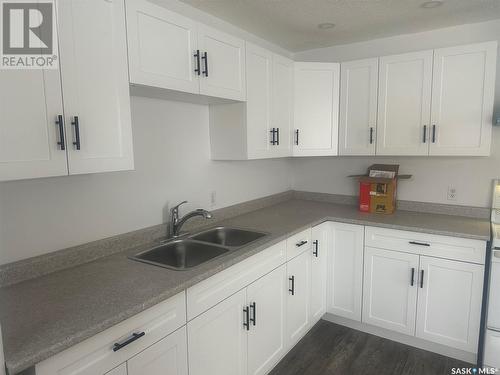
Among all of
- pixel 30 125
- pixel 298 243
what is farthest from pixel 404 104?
pixel 30 125

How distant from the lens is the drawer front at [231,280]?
150cm

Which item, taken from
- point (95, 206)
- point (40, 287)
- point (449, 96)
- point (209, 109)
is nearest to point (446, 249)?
point (449, 96)

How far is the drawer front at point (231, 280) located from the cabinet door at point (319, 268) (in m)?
0.50

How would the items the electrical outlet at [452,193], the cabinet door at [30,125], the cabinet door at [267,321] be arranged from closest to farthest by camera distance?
1. the cabinet door at [30,125]
2. the cabinet door at [267,321]
3. the electrical outlet at [452,193]

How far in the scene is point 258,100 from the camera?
2.40 metres

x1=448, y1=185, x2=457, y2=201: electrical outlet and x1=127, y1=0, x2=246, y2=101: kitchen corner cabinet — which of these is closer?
x1=127, y1=0, x2=246, y2=101: kitchen corner cabinet

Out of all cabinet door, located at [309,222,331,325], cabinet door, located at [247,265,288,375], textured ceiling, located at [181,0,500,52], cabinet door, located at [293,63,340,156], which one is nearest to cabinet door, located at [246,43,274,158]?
textured ceiling, located at [181,0,500,52]

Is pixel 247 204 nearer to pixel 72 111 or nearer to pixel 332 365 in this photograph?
pixel 332 365

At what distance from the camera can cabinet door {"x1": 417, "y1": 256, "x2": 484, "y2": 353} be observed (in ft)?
7.11

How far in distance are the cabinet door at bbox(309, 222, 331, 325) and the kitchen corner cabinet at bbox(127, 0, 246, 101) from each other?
1.23 m

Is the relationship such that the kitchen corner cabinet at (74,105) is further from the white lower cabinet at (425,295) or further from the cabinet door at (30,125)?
the white lower cabinet at (425,295)

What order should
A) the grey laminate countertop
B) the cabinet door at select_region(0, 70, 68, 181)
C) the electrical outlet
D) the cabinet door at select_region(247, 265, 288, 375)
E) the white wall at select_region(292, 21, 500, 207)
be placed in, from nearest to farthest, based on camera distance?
the grey laminate countertop, the cabinet door at select_region(0, 70, 68, 181), the cabinet door at select_region(247, 265, 288, 375), the white wall at select_region(292, 21, 500, 207), the electrical outlet

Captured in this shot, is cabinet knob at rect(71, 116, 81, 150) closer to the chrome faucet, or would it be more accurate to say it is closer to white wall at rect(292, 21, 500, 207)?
the chrome faucet

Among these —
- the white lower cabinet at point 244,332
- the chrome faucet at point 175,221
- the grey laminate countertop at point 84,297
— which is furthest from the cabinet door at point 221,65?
the white lower cabinet at point 244,332
